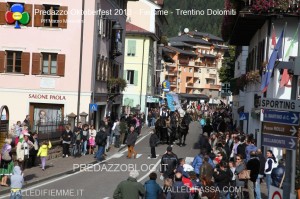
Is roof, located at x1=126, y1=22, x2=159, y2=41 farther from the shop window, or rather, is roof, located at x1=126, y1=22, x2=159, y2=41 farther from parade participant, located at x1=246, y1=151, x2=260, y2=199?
parade participant, located at x1=246, y1=151, x2=260, y2=199

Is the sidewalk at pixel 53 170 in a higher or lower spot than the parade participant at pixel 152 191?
lower

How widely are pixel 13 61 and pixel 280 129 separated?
31788mm

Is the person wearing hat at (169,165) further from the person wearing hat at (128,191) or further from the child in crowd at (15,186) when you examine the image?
the person wearing hat at (128,191)

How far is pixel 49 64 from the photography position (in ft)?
133

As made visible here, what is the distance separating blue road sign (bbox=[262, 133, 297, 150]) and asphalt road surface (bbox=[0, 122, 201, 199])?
32.7 feet

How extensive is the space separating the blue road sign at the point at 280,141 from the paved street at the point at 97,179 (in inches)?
397

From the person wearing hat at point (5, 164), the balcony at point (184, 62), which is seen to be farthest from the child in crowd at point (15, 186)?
the balcony at point (184, 62)

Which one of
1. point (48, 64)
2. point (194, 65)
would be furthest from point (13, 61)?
point (194, 65)

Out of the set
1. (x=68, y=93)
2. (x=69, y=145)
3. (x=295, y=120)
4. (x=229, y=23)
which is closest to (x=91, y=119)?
(x=68, y=93)

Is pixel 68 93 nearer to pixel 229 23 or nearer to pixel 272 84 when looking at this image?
pixel 229 23

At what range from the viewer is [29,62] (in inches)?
1588

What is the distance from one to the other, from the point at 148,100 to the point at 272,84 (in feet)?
154

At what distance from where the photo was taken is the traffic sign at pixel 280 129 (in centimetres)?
1034

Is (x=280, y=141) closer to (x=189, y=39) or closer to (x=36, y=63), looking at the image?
(x=36, y=63)
